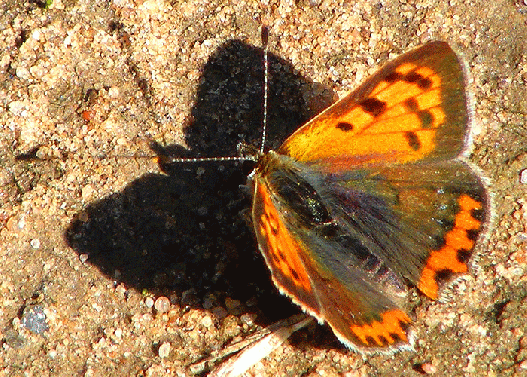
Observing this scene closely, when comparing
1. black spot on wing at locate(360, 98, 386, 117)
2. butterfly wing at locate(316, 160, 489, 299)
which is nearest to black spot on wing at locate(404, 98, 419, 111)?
black spot on wing at locate(360, 98, 386, 117)

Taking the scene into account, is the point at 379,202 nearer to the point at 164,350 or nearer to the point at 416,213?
the point at 416,213

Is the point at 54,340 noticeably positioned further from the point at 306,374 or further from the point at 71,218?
the point at 306,374

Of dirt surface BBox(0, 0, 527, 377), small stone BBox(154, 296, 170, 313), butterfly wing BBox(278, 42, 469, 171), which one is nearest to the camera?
butterfly wing BBox(278, 42, 469, 171)

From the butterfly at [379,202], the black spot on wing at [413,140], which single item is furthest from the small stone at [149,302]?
the black spot on wing at [413,140]

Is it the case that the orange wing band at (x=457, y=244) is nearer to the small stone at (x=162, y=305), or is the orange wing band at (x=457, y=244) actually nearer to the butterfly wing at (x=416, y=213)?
the butterfly wing at (x=416, y=213)

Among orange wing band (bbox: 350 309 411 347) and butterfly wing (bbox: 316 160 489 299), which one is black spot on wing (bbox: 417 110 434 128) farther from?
orange wing band (bbox: 350 309 411 347)

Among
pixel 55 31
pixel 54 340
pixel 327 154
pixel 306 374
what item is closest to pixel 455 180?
pixel 327 154
